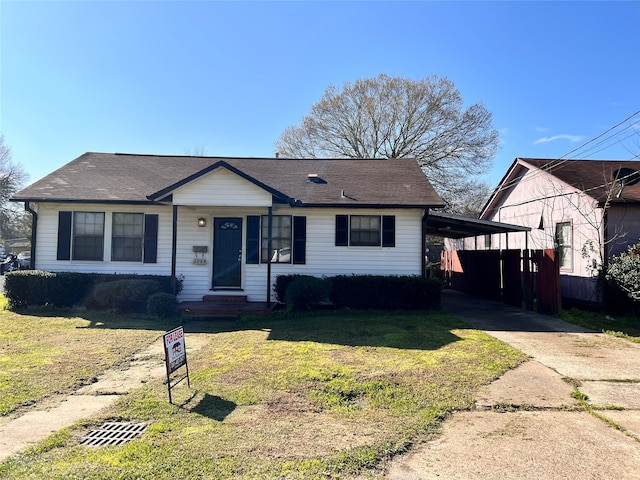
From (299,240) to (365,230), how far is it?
1.91 metres

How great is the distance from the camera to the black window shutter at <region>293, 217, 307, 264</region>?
11.6m

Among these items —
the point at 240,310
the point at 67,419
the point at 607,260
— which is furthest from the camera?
the point at 607,260

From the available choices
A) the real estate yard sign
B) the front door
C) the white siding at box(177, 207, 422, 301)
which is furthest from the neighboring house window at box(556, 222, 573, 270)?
the real estate yard sign

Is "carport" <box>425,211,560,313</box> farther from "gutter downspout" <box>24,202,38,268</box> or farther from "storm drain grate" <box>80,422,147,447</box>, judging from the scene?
"gutter downspout" <box>24,202,38,268</box>

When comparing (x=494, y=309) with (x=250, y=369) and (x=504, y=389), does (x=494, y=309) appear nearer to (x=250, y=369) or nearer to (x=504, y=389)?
(x=504, y=389)

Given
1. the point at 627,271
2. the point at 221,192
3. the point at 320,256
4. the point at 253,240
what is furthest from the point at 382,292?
the point at 627,271

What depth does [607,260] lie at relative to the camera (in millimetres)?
10883

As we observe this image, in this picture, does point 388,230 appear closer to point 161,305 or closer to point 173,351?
point 161,305

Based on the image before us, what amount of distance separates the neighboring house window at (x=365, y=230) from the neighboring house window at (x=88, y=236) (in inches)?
269

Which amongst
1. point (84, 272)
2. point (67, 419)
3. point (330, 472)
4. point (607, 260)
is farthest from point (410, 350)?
point (84, 272)

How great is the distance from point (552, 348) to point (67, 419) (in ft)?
25.0

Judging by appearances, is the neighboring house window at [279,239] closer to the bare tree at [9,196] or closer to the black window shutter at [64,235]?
the black window shutter at [64,235]

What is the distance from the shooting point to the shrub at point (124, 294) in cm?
1008

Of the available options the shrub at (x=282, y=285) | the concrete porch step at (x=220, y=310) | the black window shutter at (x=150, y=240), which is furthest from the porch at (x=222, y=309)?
the black window shutter at (x=150, y=240)
